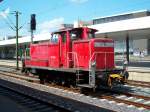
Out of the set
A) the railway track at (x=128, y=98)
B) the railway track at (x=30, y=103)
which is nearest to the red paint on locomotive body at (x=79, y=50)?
the railway track at (x=128, y=98)

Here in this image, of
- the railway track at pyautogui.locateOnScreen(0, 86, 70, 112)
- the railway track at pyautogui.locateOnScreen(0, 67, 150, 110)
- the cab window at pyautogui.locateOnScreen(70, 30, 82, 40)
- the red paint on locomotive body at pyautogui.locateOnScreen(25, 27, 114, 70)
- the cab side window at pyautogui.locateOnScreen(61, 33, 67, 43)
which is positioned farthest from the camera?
the cab side window at pyautogui.locateOnScreen(61, 33, 67, 43)

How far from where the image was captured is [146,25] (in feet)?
84.3

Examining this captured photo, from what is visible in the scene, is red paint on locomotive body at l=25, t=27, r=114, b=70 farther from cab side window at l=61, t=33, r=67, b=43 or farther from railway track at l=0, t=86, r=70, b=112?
railway track at l=0, t=86, r=70, b=112

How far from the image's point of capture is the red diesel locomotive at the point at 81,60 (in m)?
14.1

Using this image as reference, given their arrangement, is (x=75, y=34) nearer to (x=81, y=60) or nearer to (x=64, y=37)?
(x=64, y=37)

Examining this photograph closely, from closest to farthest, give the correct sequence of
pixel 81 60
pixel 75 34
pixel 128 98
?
pixel 128 98, pixel 81 60, pixel 75 34

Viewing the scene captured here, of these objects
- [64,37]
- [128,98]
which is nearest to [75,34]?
[64,37]

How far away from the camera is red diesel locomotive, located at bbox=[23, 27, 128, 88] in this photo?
1412cm

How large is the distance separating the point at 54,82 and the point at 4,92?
11.3 ft

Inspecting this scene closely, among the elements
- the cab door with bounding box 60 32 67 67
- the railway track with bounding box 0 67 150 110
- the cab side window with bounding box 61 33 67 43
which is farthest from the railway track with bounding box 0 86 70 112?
the cab side window with bounding box 61 33 67 43

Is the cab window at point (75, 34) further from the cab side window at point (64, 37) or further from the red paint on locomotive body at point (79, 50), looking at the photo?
the cab side window at point (64, 37)

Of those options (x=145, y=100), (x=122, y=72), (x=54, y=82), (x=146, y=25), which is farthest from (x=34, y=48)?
(x=146, y=25)

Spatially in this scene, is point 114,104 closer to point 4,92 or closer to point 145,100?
point 145,100

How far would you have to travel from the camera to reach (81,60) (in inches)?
587
